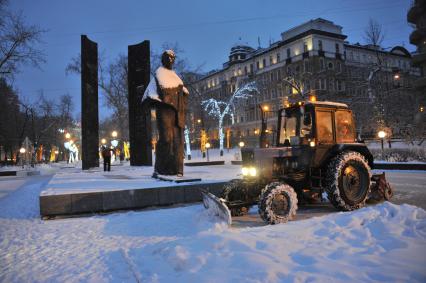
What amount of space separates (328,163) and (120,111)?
40.3 meters

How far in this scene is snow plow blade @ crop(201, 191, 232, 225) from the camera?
7406 mm

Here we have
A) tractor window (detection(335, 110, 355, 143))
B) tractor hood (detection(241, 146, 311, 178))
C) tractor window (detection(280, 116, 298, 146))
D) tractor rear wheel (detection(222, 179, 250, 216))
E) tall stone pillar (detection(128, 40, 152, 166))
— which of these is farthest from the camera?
tall stone pillar (detection(128, 40, 152, 166))

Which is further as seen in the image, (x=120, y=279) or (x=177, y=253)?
(x=177, y=253)

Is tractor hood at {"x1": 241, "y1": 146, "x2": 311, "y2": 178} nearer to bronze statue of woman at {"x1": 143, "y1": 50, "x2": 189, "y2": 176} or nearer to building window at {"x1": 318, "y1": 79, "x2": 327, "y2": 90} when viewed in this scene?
bronze statue of woman at {"x1": 143, "y1": 50, "x2": 189, "y2": 176}

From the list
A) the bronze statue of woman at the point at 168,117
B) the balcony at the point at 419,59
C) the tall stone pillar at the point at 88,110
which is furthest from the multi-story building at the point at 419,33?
the bronze statue of woman at the point at 168,117

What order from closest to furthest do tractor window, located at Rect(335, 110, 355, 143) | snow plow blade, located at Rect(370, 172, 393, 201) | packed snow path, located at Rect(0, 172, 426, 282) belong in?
packed snow path, located at Rect(0, 172, 426, 282) < tractor window, located at Rect(335, 110, 355, 143) < snow plow blade, located at Rect(370, 172, 393, 201)

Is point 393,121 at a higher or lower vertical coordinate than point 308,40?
lower

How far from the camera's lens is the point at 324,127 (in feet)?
29.9

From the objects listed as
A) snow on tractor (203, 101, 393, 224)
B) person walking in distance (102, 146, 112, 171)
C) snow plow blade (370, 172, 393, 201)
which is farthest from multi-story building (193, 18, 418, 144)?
snow on tractor (203, 101, 393, 224)

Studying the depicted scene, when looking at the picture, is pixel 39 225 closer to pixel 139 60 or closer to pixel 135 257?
pixel 135 257

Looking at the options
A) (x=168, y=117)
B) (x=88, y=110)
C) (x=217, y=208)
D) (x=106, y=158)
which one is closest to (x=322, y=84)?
(x=88, y=110)

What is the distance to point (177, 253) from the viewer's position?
5.52 meters

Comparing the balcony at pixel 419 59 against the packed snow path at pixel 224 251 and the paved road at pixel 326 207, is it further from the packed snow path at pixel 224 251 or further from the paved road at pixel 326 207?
the packed snow path at pixel 224 251

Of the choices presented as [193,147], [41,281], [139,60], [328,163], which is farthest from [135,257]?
[193,147]
